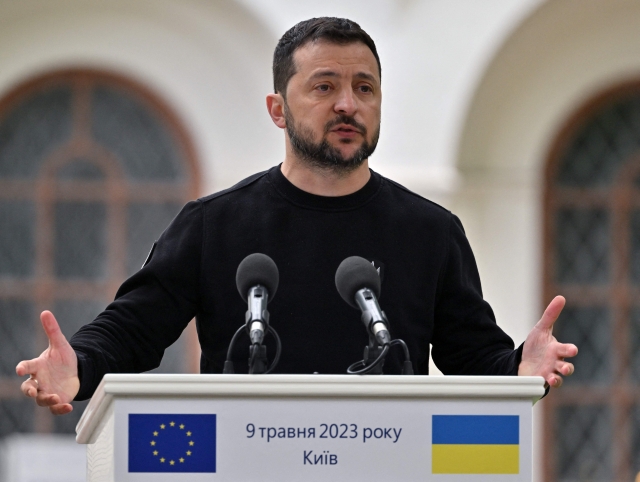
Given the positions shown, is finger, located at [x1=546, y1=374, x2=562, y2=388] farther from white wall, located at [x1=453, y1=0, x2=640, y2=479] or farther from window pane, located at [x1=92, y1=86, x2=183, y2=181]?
window pane, located at [x1=92, y1=86, x2=183, y2=181]

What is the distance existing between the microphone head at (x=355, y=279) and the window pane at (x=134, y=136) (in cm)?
525

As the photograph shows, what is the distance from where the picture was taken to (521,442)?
7.05 ft

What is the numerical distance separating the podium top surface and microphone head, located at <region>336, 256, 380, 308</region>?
0.27 m

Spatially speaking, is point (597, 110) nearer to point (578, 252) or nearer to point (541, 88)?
point (541, 88)

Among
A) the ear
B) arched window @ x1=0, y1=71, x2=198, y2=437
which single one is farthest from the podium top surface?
arched window @ x1=0, y1=71, x2=198, y2=437

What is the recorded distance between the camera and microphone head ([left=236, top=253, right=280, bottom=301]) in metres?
2.36

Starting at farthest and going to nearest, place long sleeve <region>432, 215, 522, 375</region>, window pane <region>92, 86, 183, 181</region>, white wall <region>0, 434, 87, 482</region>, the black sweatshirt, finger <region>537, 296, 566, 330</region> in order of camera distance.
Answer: window pane <region>92, 86, 183, 181</region>
white wall <region>0, 434, 87, 482</region>
long sleeve <region>432, 215, 522, 375</region>
the black sweatshirt
finger <region>537, 296, 566, 330</region>

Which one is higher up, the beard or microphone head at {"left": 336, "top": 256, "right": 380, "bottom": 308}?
the beard

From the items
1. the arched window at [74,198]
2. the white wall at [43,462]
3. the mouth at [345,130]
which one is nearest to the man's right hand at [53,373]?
the mouth at [345,130]

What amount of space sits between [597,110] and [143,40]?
2993 mm

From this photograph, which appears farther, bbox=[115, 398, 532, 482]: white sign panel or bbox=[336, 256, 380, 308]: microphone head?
bbox=[336, 256, 380, 308]: microphone head

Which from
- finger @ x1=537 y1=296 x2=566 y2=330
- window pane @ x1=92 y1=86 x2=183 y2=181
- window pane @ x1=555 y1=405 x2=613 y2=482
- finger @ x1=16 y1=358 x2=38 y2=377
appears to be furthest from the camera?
window pane @ x1=92 y1=86 x2=183 y2=181

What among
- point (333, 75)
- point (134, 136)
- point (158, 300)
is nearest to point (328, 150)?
point (333, 75)

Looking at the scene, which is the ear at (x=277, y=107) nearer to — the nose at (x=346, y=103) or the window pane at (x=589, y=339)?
the nose at (x=346, y=103)
